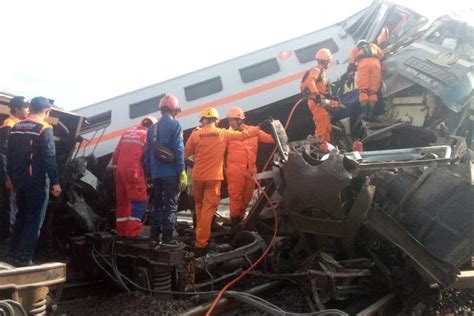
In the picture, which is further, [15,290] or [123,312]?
[123,312]

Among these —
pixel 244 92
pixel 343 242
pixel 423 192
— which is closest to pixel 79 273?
pixel 343 242

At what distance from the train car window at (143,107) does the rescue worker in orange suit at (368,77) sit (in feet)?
11.8

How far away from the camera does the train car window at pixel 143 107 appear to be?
7.86 metres

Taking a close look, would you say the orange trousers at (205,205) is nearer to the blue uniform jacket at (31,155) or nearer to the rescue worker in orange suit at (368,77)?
the blue uniform jacket at (31,155)

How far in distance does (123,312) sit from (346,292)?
1.81 meters

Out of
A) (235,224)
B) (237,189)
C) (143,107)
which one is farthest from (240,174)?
(143,107)

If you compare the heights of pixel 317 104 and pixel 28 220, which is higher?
pixel 317 104

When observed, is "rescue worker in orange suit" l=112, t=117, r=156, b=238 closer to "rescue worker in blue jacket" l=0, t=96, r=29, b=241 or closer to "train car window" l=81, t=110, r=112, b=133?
"rescue worker in blue jacket" l=0, t=96, r=29, b=241

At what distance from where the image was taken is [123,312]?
3582mm

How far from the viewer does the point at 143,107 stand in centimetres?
791

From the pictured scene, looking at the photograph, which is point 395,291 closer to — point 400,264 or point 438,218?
point 400,264

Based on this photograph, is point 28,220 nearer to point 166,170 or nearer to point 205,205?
point 166,170

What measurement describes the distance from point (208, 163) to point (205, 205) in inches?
19.8

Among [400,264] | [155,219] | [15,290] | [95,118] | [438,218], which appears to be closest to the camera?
[15,290]
